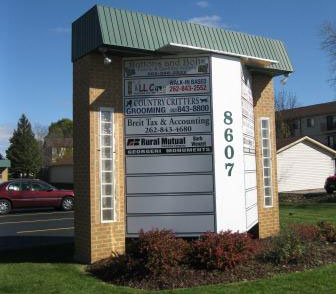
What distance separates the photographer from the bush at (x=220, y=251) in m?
8.35

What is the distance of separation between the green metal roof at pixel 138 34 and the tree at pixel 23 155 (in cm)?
7010

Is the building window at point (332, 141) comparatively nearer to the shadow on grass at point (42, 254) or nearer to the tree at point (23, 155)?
the tree at point (23, 155)

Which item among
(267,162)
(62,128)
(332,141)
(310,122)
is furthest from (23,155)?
(267,162)

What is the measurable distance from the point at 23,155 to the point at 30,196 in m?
56.4

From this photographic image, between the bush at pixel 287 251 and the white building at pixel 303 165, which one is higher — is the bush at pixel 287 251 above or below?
below

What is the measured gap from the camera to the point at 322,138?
73.8 meters

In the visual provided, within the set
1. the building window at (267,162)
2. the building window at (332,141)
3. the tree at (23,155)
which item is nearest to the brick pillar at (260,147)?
the building window at (267,162)

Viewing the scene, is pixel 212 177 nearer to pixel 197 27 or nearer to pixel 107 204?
pixel 107 204

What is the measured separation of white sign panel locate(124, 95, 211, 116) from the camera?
10.2m

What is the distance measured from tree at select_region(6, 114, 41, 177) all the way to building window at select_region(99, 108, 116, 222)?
231 feet

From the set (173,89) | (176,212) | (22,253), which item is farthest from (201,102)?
(22,253)

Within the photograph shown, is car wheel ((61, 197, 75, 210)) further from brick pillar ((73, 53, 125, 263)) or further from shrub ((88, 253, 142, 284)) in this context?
shrub ((88, 253, 142, 284))

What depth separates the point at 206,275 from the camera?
8164 millimetres

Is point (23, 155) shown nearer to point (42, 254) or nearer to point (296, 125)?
point (296, 125)
